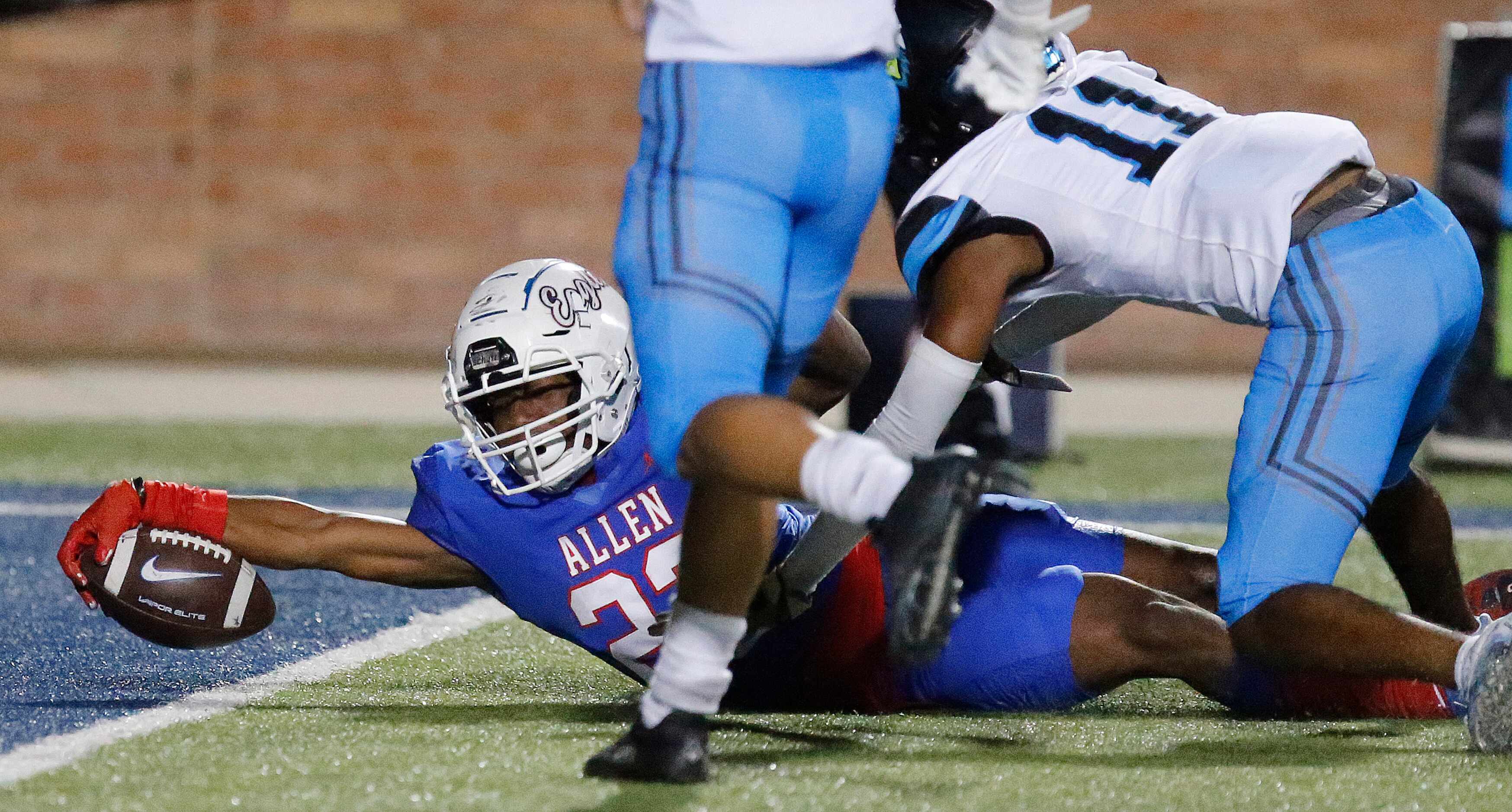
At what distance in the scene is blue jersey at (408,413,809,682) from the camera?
2549 mm

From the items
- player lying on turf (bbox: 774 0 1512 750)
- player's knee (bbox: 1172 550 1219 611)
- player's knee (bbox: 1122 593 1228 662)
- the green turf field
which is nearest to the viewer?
the green turf field

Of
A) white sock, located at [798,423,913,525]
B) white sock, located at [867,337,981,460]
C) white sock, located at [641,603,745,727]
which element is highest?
white sock, located at [798,423,913,525]

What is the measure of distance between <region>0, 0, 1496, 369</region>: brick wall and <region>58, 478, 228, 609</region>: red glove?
287 inches

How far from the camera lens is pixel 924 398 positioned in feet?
7.72

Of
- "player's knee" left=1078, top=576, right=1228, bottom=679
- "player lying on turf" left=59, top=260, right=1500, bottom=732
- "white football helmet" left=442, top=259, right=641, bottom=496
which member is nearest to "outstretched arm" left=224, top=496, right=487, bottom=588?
"player lying on turf" left=59, top=260, right=1500, bottom=732

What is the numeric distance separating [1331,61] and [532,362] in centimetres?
805

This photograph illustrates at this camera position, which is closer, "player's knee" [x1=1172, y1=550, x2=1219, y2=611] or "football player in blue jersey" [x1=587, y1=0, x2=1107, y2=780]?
"football player in blue jersey" [x1=587, y1=0, x2=1107, y2=780]

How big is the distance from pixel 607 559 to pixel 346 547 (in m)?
0.39

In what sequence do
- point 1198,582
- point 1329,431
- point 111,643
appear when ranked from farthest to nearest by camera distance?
1. point 111,643
2. point 1198,582
3. point 1329,431

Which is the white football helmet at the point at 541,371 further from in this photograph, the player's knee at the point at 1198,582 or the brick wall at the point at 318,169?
the brick wall at the point at 318,169

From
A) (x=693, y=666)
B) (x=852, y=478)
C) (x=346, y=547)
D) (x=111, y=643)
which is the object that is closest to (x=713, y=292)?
(x=852, y=478)

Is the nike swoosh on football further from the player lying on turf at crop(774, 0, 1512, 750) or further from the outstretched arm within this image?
the player lying on turf at crop(774, 0, 1512, 750)

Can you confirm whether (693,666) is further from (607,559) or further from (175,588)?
(175,588)

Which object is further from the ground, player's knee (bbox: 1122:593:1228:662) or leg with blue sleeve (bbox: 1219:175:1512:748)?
leg with blue sleeve (bbox: 1219:175:1512:748)
